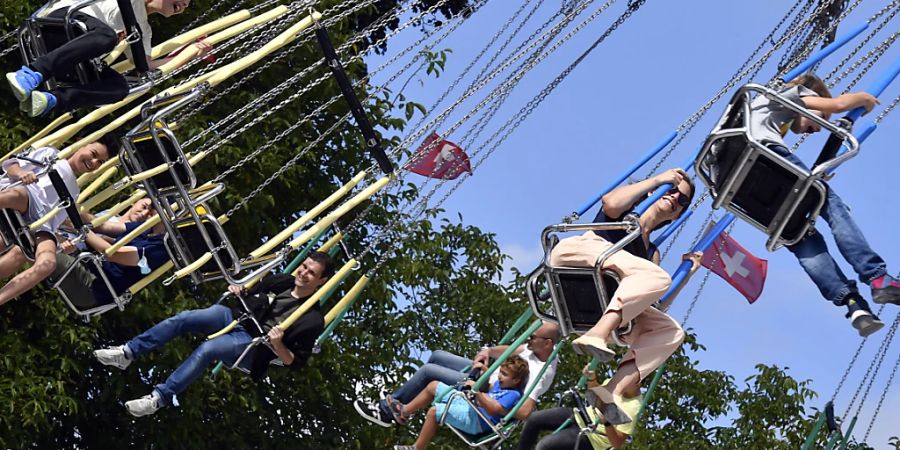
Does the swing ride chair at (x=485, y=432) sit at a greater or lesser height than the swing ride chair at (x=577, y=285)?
lesser

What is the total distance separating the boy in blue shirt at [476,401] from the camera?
473 inches

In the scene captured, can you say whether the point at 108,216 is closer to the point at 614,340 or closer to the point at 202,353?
the point at 202,353

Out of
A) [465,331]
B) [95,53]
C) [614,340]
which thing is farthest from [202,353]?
[465,331]

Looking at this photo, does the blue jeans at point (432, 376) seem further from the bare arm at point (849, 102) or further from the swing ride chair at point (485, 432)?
the bare arm at point (849, 102)

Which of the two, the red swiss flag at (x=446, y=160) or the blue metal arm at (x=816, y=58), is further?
the red swiss flag at (x=446, y=160)

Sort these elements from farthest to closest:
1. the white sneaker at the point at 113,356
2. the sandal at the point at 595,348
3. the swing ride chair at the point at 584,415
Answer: the white sneaker at the point at 113,356
the swing ride chair at the point at 584,415
the sandal at the point at 595,348

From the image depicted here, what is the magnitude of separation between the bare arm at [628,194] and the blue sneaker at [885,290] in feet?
3.90

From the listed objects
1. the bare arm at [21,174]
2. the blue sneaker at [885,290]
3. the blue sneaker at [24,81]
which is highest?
the blue sneaker at [24,81]

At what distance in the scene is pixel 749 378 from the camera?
1858cm

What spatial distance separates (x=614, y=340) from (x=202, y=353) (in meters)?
2.94

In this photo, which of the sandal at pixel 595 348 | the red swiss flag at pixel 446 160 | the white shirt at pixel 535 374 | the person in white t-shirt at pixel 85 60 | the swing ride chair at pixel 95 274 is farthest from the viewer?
the red swiss flag at pixel 446 160

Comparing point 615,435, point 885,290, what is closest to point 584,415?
point 615,435

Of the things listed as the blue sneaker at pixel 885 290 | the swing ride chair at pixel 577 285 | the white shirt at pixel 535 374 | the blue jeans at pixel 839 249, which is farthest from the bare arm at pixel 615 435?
the blue sneaker at pixel 885 290

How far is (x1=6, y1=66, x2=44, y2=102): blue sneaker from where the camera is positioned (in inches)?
419
